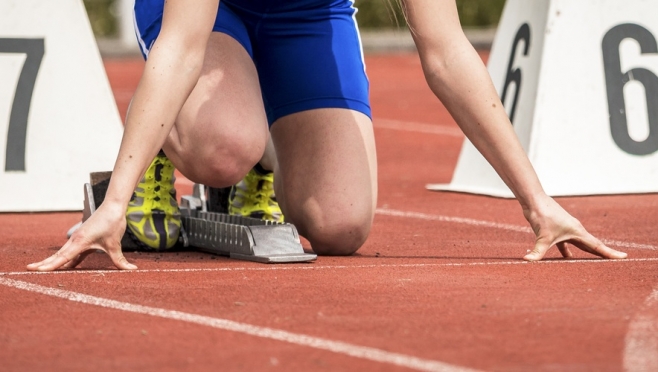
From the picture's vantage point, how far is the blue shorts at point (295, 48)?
4496 millimetres

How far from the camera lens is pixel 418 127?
10758 mm

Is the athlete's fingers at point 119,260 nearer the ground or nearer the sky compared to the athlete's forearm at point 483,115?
nearer the ground

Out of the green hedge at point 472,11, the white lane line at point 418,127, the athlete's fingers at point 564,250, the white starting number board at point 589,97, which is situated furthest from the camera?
the green hedge at point 472,11

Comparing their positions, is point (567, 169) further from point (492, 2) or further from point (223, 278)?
point (492, 2)

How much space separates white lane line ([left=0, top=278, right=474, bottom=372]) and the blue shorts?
1282 mm

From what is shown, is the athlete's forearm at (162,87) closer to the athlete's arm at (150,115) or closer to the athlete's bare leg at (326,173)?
the athlete's arm at (150,115)

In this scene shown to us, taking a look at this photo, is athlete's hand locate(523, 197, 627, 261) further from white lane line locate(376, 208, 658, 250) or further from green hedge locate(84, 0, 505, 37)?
green hedge locate(84, 0, 505, 37)

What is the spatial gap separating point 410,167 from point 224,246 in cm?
370

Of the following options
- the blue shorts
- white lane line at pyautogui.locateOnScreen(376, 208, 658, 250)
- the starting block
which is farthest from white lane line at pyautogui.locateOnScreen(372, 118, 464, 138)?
the starting block

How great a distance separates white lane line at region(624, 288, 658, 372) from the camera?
260cm

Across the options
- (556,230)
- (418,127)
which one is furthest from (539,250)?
(418,127)

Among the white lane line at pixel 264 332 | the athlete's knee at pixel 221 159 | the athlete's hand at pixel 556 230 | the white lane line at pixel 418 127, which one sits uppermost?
the white lane line at pixel 418 127

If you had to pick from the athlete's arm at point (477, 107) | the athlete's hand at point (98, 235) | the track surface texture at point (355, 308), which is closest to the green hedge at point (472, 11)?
the track surface texture at point (355, 308)

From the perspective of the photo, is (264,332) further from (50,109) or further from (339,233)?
(50,109)
